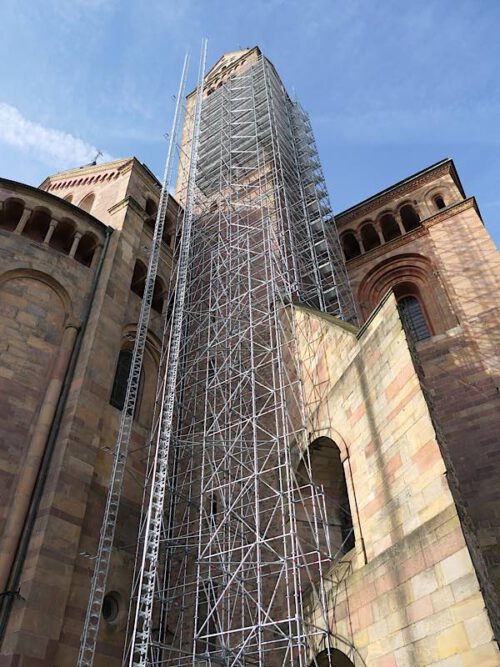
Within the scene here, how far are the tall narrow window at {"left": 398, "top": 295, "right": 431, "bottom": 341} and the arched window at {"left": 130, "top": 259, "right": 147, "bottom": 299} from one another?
8485 millimetres

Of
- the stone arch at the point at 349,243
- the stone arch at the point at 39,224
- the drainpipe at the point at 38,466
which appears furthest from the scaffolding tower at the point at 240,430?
the stone arch at the point at 39,224

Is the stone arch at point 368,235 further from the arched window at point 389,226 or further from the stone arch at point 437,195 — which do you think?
the stone arch at point 437,195

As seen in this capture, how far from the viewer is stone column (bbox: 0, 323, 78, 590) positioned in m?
11.1

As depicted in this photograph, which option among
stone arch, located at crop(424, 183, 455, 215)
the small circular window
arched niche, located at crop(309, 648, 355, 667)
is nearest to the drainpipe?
the small circular window

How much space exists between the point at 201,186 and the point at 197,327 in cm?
881

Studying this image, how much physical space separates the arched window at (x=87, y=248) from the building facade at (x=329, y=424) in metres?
0.09

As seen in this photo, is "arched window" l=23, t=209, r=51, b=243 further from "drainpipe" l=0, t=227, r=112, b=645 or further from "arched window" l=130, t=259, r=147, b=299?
"arched window" l=130, t=259, r=147, b=299

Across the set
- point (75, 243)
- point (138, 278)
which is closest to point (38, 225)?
point (75, 243)

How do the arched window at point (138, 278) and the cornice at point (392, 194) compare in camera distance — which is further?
the cornice at point (392, 194)

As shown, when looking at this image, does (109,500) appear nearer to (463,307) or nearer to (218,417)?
(218,417)

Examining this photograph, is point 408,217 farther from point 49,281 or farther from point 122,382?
point 49,281

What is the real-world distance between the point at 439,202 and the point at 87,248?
13.5m

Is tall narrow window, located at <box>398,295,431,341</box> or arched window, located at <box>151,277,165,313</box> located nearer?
arched window, located at <box>151,277,165,313</box>

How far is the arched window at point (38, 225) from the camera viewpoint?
16625 millimetres
